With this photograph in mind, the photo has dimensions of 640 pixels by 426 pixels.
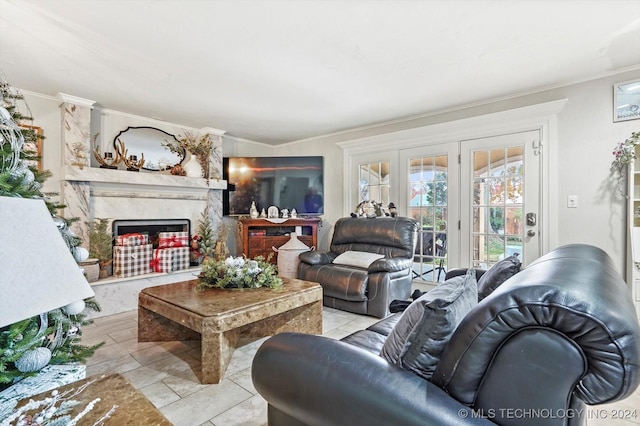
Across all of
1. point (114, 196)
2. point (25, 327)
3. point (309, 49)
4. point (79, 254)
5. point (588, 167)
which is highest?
point (309, 49)

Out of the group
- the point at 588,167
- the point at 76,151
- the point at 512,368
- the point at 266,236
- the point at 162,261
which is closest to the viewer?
the point at 512,368

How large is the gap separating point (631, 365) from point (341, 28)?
2247mm

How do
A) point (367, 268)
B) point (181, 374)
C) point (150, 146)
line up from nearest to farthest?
point (181, 374) → point (367, 268) → point (150, 146)

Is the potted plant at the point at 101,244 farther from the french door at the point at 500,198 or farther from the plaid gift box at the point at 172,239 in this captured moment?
the french door at the point at 500,198

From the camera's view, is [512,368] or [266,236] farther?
[266,236]

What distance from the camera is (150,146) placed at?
4.28m

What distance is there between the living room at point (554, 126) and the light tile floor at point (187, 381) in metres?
0.64

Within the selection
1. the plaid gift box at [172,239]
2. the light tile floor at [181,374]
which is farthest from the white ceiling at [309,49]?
the light tile floor at [181,374]

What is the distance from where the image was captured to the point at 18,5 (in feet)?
6.42

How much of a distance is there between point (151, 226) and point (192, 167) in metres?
0.96

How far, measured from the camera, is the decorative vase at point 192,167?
4504 millimetres

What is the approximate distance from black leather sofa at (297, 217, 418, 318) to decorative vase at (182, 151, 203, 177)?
1.99 meters

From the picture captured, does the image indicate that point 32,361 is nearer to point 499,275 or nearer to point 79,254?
point 79,254

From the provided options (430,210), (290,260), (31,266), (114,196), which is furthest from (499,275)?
(114,196)
